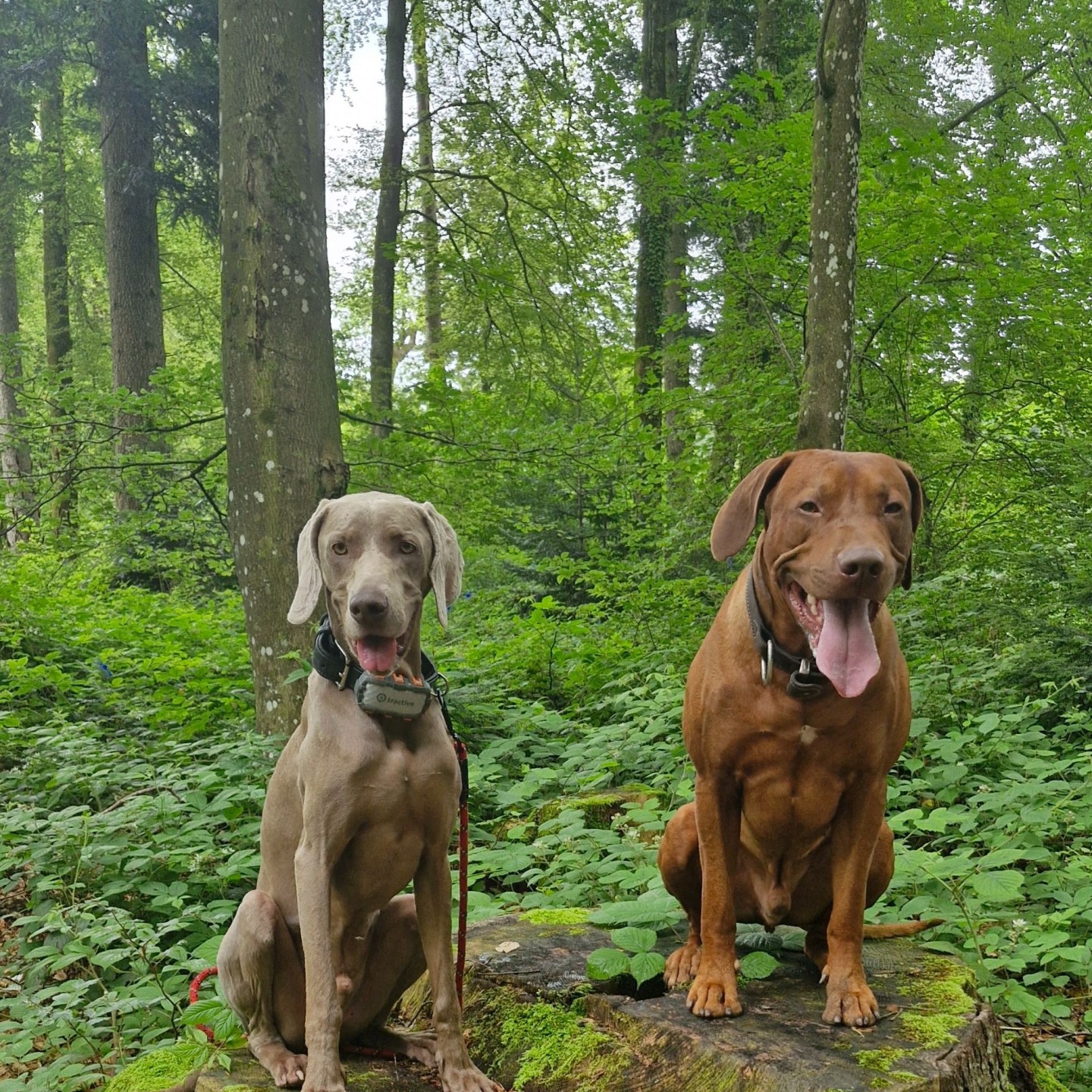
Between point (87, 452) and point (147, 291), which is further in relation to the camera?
point (147, 291)

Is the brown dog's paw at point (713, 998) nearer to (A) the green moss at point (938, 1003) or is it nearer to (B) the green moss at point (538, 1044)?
(B) the green moss at point (538, 1044)

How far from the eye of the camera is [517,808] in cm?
596

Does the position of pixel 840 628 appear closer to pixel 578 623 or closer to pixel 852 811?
pixel 852 811

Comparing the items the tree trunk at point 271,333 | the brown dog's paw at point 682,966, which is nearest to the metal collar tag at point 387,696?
the brown dog's paw at point 682,966

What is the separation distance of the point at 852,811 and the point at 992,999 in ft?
4.35

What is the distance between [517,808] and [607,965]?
121 inches

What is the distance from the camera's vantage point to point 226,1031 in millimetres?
2805

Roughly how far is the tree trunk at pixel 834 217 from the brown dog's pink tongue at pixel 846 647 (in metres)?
4.20

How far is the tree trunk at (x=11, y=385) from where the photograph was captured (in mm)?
8211

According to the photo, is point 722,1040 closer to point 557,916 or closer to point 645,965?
point 645,965

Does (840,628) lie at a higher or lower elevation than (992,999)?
higher

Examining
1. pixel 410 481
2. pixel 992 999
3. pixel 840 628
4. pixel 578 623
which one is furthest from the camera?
pixel 578 623

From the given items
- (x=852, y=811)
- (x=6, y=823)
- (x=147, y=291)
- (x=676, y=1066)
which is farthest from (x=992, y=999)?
(x=147, y=291)

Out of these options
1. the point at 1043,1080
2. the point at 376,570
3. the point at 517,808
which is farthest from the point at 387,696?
the point at 517,808
